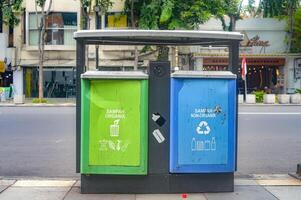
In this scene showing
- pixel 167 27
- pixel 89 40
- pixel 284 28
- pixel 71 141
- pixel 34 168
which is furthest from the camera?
pixel 284 28

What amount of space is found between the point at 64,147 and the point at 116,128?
18.8 ft

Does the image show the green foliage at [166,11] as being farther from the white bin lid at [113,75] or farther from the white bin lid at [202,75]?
the white bin lid at [113,75]

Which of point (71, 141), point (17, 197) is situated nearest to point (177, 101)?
point (17, 197)

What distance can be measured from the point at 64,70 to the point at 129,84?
104ft

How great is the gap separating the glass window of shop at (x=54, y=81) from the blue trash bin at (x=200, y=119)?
104ft

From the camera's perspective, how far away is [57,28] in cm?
3703

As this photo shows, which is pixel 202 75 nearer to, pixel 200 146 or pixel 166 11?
pixel 200 146

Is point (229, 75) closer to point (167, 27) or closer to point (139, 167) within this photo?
point (139, 167)

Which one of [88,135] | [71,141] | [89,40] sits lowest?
[71,141]

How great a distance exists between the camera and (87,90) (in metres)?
7.14

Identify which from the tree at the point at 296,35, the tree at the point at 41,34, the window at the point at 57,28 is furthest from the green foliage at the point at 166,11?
the tree at the point at 296,35

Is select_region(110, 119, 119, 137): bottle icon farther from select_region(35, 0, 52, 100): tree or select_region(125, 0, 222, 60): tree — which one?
select_region(35, 0, 52, 100): tree

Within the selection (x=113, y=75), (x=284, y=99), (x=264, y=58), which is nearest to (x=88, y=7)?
(x=284, y=99)

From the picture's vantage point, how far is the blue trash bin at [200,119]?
7250mm
